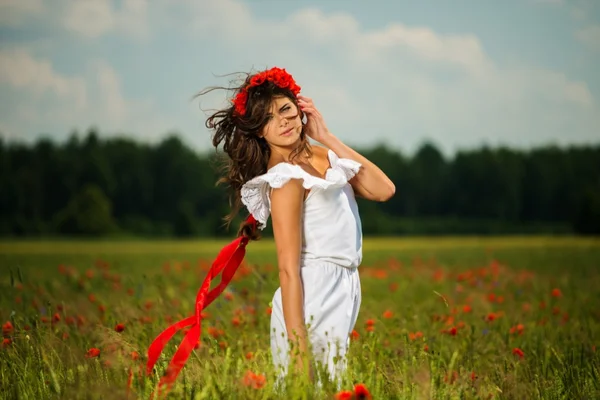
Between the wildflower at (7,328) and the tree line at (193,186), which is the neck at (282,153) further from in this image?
the tree line at (193,186)

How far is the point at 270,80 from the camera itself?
337 centimetres

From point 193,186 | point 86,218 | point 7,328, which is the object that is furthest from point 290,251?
point 193,186

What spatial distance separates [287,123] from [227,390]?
4.18ft

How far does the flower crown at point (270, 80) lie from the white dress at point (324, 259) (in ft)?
1.32

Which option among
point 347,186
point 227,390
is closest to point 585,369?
point 347,186

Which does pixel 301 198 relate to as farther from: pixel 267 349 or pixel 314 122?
pixel 267 349

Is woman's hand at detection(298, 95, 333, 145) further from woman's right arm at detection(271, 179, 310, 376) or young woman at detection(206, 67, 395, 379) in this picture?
woman's right arm at detection(271, 179, 310, 376)

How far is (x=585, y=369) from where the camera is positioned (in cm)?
417

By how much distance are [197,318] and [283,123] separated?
1.05 meters

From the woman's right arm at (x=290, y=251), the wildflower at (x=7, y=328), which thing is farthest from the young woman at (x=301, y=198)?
the wildflower at (x=7, y=328)

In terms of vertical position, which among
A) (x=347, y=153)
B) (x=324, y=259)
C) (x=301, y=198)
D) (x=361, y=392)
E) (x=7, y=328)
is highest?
(x=347, y=153)

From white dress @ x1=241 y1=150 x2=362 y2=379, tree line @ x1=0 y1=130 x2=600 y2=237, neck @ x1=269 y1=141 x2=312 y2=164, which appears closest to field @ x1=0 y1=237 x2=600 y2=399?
white dress @ x1=241 y1=150 x2=362 y2=379

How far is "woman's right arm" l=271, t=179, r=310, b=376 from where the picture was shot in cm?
305

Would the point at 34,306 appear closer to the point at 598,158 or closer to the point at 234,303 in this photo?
the point at 234,303
